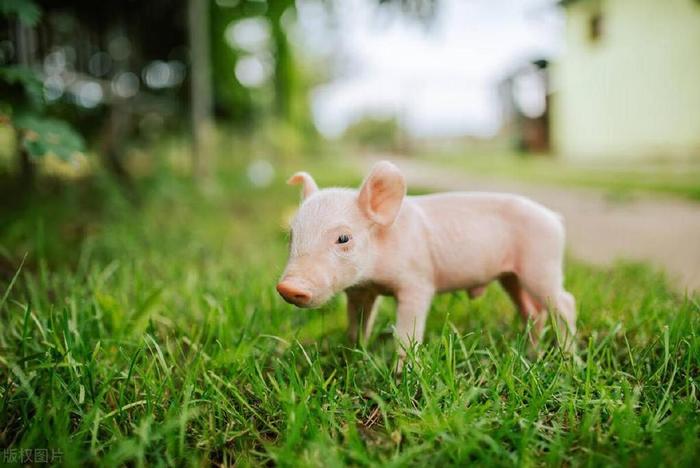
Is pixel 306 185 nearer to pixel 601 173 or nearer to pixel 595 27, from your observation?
pixel 601 173

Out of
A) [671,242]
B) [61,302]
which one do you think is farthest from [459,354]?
[671,242]

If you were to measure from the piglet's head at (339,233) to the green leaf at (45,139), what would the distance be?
46.7 inches

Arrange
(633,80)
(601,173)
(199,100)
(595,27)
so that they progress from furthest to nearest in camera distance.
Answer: (595,27) → (601,173) → (199,100) → (633,80)

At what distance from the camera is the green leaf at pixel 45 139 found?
2.03 meters

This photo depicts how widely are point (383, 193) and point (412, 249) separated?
211 mm

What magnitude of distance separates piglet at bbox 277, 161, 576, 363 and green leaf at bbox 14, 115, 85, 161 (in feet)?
3.46

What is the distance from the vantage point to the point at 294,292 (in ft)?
4.30

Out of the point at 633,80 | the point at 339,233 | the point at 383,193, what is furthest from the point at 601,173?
the point at 339,233

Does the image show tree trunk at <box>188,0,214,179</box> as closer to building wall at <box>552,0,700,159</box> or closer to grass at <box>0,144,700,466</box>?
grass at <box>0,144,700,466</box>

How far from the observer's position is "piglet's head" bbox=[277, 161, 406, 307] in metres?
1.38

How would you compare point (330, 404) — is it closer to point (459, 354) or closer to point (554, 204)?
point (459, 354)

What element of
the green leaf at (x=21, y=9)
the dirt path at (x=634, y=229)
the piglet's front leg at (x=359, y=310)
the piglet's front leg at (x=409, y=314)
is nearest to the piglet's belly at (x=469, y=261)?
the piglet's front leg at (x=409, y=314)

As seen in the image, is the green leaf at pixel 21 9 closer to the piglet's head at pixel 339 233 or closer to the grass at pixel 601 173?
the piglet's head at pixel 339 233

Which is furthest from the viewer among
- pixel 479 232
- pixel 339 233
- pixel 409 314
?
pixel 479 232
